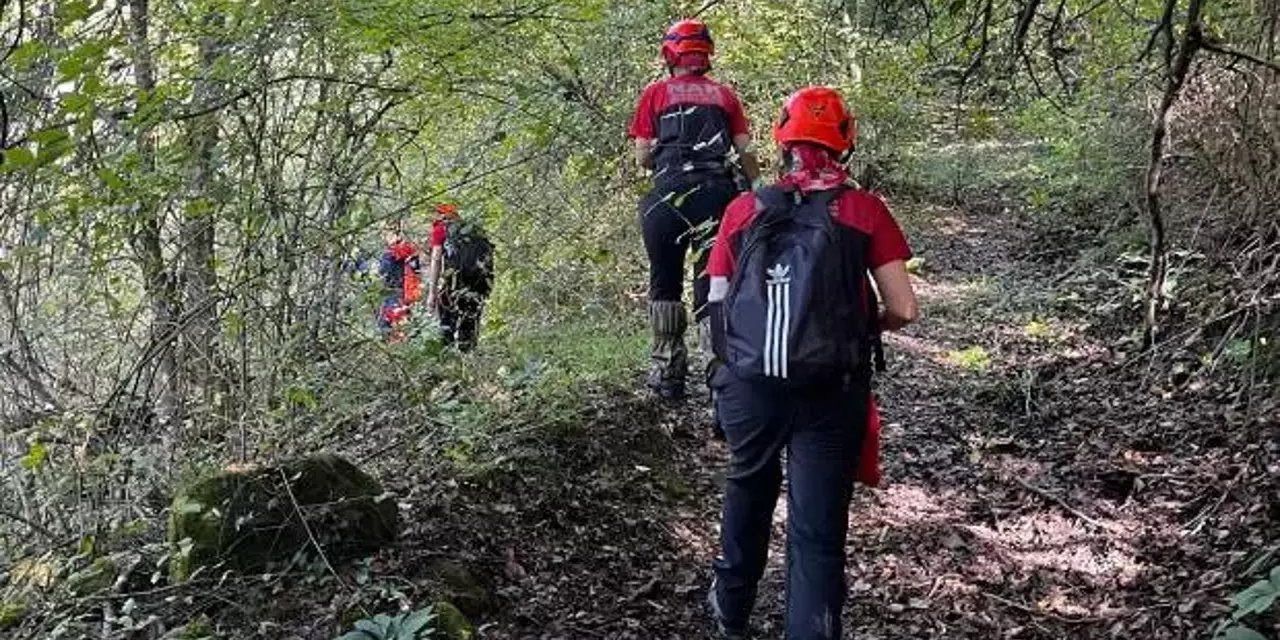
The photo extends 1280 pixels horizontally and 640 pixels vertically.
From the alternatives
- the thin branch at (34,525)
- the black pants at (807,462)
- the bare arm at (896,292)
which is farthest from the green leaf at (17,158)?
the bare arm at (896,292)

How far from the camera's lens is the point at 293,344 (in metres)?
5.20

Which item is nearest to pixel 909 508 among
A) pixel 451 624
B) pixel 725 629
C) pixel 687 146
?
pixel 725 629

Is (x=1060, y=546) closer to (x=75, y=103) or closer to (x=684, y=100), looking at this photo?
(x=684, y=100)

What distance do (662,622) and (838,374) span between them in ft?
4.89

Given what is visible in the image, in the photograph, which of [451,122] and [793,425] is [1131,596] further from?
[451,122]

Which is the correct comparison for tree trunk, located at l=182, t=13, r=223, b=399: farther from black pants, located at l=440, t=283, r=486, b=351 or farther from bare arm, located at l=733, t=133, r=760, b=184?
bare arm, located at l=733, t=133, r=760, b=184

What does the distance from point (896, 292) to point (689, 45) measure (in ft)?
9.78

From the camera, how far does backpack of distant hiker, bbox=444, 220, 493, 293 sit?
7863 millimetres

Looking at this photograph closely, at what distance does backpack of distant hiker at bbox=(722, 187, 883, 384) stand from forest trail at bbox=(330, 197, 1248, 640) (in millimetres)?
1403

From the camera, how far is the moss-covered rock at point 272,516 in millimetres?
4348

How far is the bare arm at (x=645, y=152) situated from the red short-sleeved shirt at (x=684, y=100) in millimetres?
23

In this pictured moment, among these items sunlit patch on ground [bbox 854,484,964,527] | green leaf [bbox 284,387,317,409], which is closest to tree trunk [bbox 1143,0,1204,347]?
sunlit patch on ground [bbox 854,484,964,527]

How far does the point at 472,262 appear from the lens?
323 inches

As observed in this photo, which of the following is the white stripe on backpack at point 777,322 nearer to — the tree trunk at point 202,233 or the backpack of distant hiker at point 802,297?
the backpack of distant hiker at point 802,297
